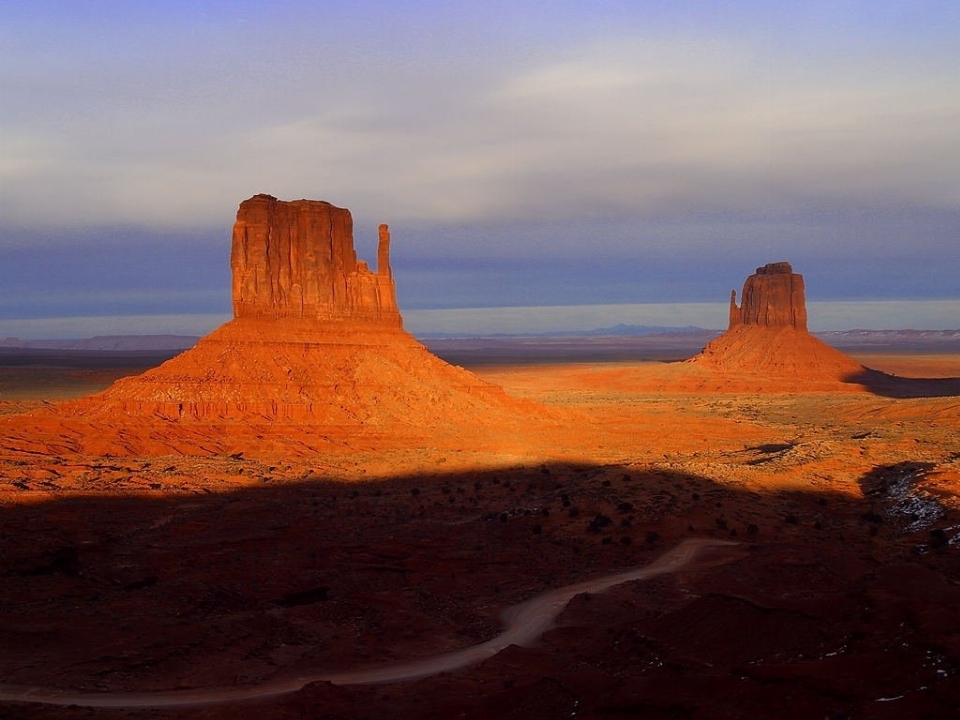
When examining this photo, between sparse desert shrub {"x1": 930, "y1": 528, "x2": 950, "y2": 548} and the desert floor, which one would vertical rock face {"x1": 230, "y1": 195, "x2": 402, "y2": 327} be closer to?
the desert floor

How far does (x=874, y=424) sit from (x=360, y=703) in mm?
55404

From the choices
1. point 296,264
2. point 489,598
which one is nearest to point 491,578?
point 489,598

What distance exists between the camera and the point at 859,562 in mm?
19562

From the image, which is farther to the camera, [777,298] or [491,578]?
[777,298]

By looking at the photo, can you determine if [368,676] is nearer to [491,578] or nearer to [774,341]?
[491,578]

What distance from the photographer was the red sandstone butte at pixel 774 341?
4309 inches

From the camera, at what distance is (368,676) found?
52.7 feet

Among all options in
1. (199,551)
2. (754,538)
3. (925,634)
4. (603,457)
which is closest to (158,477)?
(199,551)

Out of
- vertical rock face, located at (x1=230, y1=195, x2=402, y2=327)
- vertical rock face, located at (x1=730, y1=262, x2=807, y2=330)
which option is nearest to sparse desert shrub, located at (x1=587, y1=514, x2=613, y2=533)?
vertical rock face, located at (x1=230, y1=195, x2=402, y2=327)

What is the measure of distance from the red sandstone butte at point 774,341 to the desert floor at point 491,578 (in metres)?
64.2

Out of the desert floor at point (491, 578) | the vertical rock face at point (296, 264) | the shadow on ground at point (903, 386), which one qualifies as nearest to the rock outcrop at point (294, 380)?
the vertical rock face at point (296, 264)

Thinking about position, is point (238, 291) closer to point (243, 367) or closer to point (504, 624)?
point (243, 367)

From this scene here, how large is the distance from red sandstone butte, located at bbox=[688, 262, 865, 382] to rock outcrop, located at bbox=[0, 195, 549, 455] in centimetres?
6039

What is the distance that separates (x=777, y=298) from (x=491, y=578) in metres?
105
